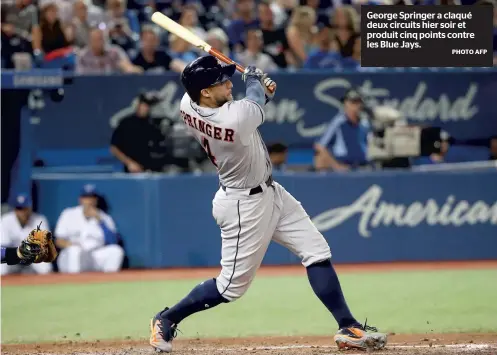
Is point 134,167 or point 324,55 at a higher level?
point 324,55

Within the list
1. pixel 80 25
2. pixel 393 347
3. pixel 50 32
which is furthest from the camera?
pixel 80 25

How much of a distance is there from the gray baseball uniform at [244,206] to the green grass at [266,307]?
4.06 feet

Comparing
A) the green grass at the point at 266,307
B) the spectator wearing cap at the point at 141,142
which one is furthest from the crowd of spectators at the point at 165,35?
the green grass at the point at 266,307

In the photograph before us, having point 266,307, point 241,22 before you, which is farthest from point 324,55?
point 266,307

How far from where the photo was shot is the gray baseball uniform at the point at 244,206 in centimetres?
603

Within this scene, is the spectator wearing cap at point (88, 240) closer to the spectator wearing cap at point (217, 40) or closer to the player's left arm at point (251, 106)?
the spectator wearing cap at point (217, 40)

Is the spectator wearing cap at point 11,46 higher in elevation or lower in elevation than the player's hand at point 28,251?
higher

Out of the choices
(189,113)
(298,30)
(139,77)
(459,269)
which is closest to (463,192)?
(459,269)

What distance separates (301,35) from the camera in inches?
506

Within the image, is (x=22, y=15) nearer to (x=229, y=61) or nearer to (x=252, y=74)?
(x=229, y=61)

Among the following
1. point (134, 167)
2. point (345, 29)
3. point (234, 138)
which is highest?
point (345, 29)

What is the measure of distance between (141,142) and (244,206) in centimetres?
556

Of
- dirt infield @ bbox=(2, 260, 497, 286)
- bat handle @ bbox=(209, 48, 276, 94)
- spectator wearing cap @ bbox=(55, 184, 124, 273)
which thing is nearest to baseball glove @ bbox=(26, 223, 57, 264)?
bat handle @ bbox=(209, 48, 276, 94)

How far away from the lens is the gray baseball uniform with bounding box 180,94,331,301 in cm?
603
